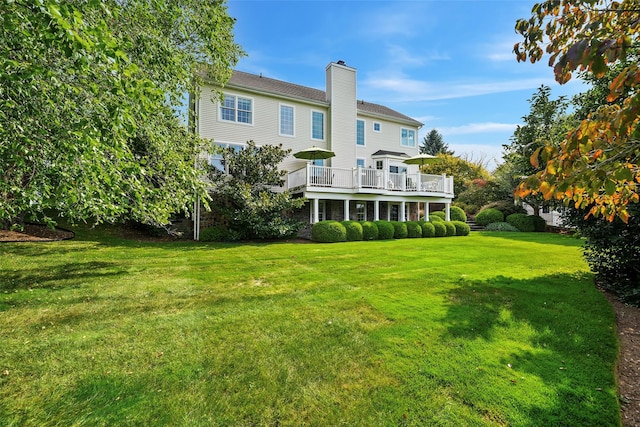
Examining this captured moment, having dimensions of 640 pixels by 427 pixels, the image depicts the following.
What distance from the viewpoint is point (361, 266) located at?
7285mm

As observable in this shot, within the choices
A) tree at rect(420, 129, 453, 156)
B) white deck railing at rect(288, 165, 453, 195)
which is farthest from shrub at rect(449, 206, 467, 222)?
tree at rect(420, 129, 453, 156)

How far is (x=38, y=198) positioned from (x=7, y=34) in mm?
1995

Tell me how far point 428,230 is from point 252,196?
8921 millimetres

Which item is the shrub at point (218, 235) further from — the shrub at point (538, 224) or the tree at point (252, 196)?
the shrub at point (538, 224)

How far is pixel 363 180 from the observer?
15.6 meters

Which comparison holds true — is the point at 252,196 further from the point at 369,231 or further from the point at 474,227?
the point at 474,227

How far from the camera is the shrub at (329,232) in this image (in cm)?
1273

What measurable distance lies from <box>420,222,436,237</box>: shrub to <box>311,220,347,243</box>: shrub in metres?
4.62

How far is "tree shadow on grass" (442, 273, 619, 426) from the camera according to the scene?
237cm

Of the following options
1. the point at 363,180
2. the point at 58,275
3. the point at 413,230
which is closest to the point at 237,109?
the point at 363,180

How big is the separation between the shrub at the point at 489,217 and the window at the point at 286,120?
14743 millimetres

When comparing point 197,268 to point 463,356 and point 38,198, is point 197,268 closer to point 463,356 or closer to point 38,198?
point 38,198

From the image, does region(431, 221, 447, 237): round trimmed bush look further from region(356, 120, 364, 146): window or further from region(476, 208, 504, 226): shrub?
region(476, 208, 504, 226): shrub

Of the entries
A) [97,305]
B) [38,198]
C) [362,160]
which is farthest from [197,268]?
[362,160]
